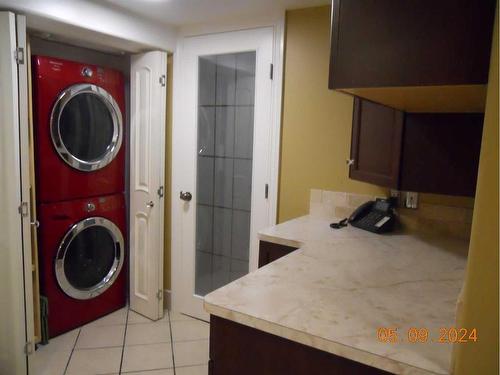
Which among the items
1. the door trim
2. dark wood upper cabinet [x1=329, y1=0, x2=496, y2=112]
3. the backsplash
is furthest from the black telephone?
dark wood upper cabinet [x1=329, y1=0, x2=496, y2=112]

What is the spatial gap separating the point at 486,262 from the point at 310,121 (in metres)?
1.81

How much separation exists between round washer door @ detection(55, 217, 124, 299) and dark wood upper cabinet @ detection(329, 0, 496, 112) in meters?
2.21

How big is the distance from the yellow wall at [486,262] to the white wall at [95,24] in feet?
6.82

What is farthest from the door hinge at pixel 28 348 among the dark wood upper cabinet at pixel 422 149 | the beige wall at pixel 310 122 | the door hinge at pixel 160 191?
the dark wood upper cabinet at pixel 422 149

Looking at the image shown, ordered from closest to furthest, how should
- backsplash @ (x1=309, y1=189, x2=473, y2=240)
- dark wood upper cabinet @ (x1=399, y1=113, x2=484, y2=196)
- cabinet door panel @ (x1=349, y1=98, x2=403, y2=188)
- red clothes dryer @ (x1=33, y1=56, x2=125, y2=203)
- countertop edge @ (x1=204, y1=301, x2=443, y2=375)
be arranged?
1. countertop edge @ (x1=204, y1=301, x2=443, y2=375)
2. dark wood upper cabinet @ (x1=399, y1=113, x2=484, y2=196)
3. cabinet door panel @ (x1=349, y1=98, x2=403, y2=188)
4. backsplash @ (x1=309, y1=189, x2=473, y2=240)
5. red clothes dryer @ (x1=33, y1=56, x2=125, y2=203)

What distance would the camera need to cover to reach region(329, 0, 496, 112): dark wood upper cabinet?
3.05 feet

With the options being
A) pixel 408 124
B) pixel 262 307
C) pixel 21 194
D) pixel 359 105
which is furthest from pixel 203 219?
pixel 262 307

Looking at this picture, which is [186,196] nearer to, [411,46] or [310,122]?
[310,122]

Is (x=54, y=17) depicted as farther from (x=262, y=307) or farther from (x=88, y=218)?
(x=262, y=307)

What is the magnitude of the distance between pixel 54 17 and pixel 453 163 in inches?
82.9

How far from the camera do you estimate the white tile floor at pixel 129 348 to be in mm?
2309

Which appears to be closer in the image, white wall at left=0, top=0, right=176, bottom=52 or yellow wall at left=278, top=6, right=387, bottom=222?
white wall at left=0, top=0, right=176, bottom=52

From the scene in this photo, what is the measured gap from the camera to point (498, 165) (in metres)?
0.65

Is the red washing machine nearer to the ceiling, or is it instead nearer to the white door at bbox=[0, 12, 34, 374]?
the white door at bbox=[0, 12, 34, 374]
